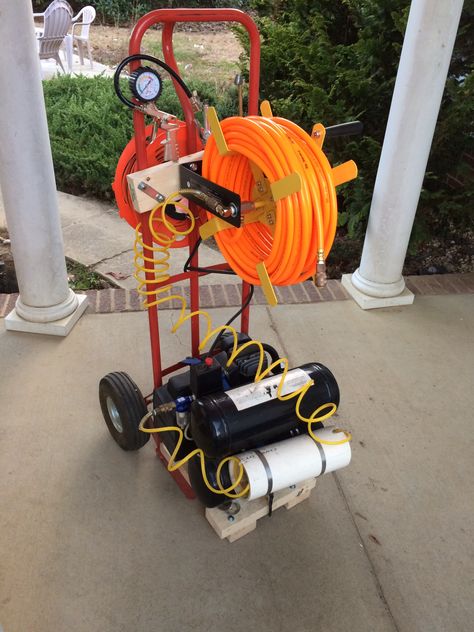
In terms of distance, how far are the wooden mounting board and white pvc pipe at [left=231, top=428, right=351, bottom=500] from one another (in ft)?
0.68

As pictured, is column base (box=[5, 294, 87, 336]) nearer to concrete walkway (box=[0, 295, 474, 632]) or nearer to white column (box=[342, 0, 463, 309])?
concrete walkway (box=[0, 295, 474, 632])

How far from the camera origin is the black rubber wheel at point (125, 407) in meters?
2.26

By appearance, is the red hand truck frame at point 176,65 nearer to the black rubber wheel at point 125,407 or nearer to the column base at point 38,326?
the black rubber wheel at point 125,407

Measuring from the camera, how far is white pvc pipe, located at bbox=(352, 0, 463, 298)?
2.93 m

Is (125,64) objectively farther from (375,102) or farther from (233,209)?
(375,102)

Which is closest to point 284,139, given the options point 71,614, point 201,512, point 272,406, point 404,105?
point 272,406

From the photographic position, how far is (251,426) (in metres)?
1.86

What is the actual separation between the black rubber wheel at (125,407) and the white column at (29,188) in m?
0.91

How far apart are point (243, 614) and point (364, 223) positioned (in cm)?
296

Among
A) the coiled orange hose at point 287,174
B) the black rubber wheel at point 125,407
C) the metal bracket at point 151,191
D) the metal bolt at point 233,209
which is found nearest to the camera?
the coiled orange hose at point 287,174

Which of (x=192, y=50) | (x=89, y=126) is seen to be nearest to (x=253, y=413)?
(x=89, y=126)

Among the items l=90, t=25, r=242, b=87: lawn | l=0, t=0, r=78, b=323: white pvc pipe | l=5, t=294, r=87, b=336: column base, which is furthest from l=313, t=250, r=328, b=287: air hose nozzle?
l=90, t=25, r=242, b=87: lawn

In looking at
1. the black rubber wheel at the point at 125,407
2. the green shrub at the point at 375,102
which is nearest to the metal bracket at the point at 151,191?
the black rubber wheel at the point at 125,407

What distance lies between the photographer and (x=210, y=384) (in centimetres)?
200
